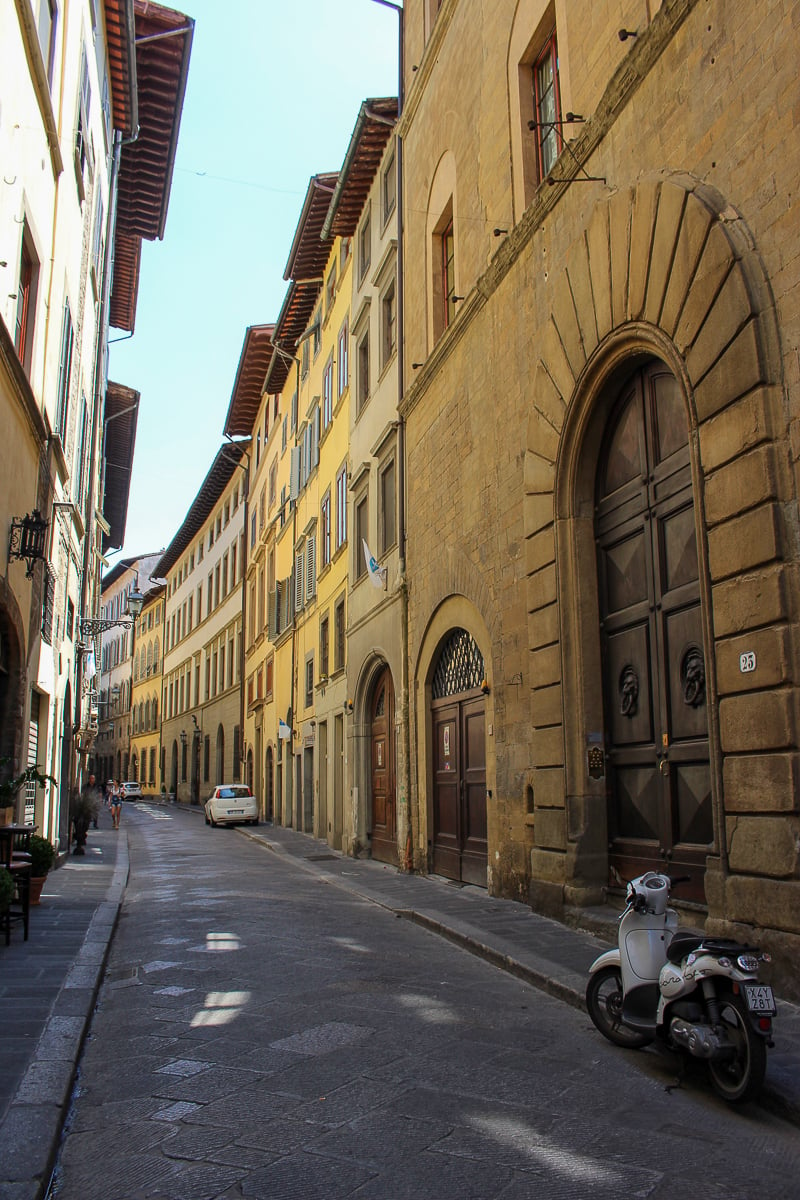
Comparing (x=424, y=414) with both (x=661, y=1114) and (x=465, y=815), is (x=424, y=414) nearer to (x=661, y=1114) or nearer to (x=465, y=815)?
(x=465, y=815)

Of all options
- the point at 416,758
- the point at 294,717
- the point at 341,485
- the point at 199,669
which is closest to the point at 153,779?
the point at 199,669

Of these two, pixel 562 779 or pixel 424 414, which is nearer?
pixel 562 779

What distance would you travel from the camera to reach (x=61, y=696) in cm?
1658

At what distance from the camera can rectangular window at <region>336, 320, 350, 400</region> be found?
2138 cm

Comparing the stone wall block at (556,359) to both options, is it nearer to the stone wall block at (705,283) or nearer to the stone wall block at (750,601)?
the stone wall block at (705,283)

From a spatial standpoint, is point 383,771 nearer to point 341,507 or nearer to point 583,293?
point 341,507

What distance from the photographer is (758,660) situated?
604cm

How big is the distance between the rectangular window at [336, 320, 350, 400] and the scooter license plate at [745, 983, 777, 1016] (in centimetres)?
1813

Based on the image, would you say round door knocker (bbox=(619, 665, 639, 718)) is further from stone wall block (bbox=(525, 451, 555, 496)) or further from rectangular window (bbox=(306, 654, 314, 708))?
rectangular window (bbox=(306, 654, 314, 708))

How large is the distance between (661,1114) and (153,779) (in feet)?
191

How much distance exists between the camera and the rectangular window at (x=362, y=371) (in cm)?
1955

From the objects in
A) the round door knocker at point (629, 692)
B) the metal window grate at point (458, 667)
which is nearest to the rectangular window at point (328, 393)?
the metal window grate at point (458, 667)

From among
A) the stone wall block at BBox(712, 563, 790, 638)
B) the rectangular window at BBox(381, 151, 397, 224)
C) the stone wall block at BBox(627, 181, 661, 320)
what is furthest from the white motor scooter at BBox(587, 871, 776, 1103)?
the rectangular window at BBox(381, 151, 397, 224)

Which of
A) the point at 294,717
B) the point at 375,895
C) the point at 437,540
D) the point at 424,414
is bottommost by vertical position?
the point at 375,895
